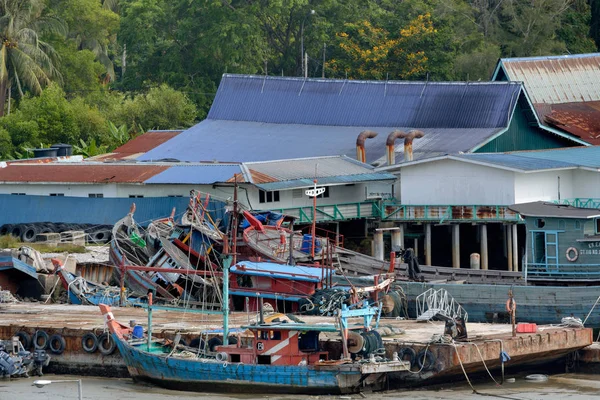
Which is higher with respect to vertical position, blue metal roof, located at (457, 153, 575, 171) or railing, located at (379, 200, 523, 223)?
blue metal roof, located at (457, 153, 575, 171)

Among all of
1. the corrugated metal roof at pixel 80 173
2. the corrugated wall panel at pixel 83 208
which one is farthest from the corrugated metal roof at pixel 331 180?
the corrugated metal roof at pixel 80 173

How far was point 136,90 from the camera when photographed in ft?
341

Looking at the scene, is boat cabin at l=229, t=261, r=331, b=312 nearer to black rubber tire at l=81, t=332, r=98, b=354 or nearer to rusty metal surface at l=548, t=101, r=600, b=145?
black rubber tire at l=81, t=332, r=98, b=354

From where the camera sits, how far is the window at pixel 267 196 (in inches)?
2338

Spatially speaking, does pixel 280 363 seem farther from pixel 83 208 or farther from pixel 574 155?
pixel 574 155

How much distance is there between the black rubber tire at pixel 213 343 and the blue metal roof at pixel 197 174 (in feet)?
61.5

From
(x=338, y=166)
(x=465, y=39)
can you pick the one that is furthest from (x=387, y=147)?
(x=465, y=39)

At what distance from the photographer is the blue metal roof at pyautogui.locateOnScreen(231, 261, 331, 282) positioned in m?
47.2

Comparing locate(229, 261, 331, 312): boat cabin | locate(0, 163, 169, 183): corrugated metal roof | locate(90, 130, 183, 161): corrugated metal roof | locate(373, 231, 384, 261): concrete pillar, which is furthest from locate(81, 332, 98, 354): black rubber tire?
locate(90, 130, 183, 161): corrugated metal roof

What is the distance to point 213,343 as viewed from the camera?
41.0m

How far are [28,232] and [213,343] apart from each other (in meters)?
21.7

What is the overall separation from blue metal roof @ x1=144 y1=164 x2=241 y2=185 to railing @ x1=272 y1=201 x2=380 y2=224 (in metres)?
2.85

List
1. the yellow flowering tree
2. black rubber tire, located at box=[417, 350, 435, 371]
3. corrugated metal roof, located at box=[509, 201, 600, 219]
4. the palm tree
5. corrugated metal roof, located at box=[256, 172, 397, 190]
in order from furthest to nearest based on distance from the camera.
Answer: the yellow flowering tree
the palm tree
corrugated metal roof, located at box=[256, 172, 397, 190]
corrugated metal roof, located at box=[509, 201, 600, 219]
black rubber tire, located at box=[417, 350, 435, 371]

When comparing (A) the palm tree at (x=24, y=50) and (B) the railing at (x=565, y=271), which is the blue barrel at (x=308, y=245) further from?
(A) the palm tree at (x=24, y=50)
